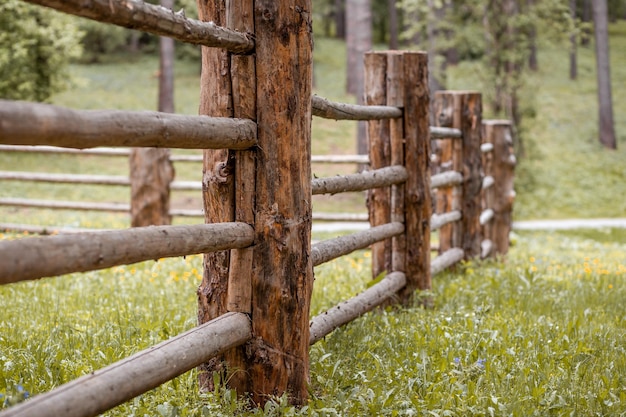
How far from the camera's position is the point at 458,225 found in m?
7.96

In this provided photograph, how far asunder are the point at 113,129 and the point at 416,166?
3.53m

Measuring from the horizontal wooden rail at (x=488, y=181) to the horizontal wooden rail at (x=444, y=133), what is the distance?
1.31 metres

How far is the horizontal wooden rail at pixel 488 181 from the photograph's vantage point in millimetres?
9008

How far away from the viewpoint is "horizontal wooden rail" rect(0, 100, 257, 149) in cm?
212

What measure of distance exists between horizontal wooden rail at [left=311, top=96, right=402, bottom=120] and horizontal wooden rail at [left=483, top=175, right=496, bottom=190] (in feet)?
11.9

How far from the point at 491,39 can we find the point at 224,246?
14.9 meters

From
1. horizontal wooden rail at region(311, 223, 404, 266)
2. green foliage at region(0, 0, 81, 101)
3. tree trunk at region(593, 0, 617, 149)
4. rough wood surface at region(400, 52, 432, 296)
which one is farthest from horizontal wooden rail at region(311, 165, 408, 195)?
tree trunk at region(593, 0, 617, 149)

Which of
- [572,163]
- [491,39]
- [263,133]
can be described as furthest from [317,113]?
[572,163]

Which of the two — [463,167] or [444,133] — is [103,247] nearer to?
[444,133]

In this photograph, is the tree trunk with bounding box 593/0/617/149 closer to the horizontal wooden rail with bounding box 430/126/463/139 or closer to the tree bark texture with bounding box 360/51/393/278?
the horizontal wooden rail with bounding box 430/126/463/139

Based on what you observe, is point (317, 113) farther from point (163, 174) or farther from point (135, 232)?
point (163, 174)

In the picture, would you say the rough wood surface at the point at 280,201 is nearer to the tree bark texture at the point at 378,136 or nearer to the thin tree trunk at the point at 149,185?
the tree bark texture at the point at 378,136

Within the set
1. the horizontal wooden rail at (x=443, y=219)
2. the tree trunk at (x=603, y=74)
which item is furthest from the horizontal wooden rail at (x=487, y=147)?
the tree trunk at (x=603, y=74)

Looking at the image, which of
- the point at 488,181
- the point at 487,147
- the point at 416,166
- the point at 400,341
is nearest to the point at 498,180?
the point at 488,181
